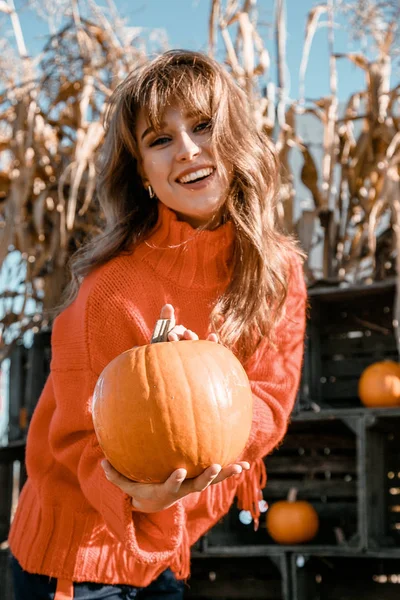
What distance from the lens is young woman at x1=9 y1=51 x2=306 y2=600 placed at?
1.38 metres

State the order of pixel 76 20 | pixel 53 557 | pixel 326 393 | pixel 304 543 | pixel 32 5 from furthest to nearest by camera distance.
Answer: pixel 32 5, pixel 76 20, pixel 326 393, pixel 304 543, pixel 53 557

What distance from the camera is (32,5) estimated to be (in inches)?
140

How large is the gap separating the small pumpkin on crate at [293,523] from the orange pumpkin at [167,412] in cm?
146

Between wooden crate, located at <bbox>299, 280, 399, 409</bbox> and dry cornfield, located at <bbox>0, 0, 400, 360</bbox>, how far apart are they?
4.3 inches

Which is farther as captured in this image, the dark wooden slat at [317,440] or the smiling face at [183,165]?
the dark wooden slat at [317,440]

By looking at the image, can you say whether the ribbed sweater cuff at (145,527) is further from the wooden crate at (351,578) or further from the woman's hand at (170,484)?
the wooden crate at (351,578)

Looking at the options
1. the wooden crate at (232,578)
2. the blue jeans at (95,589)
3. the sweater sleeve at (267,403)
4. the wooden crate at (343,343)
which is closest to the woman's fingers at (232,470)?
the sweater sleeve at (267,403)

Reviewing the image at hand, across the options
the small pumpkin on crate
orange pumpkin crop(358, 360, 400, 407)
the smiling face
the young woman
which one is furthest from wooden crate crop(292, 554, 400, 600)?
the smiling face

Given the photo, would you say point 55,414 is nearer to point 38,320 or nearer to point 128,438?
point 128,438

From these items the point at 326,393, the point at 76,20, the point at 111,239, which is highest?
the point at 76,20

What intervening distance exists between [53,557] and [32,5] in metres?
2.79

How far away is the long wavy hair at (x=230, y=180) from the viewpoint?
1.41 metres

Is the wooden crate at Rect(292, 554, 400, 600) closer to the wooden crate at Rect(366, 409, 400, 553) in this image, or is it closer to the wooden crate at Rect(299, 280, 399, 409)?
the wooden crate at Rect(366, 409, 400, 553)

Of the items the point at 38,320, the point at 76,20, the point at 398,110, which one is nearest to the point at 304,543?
the point at 38,320
